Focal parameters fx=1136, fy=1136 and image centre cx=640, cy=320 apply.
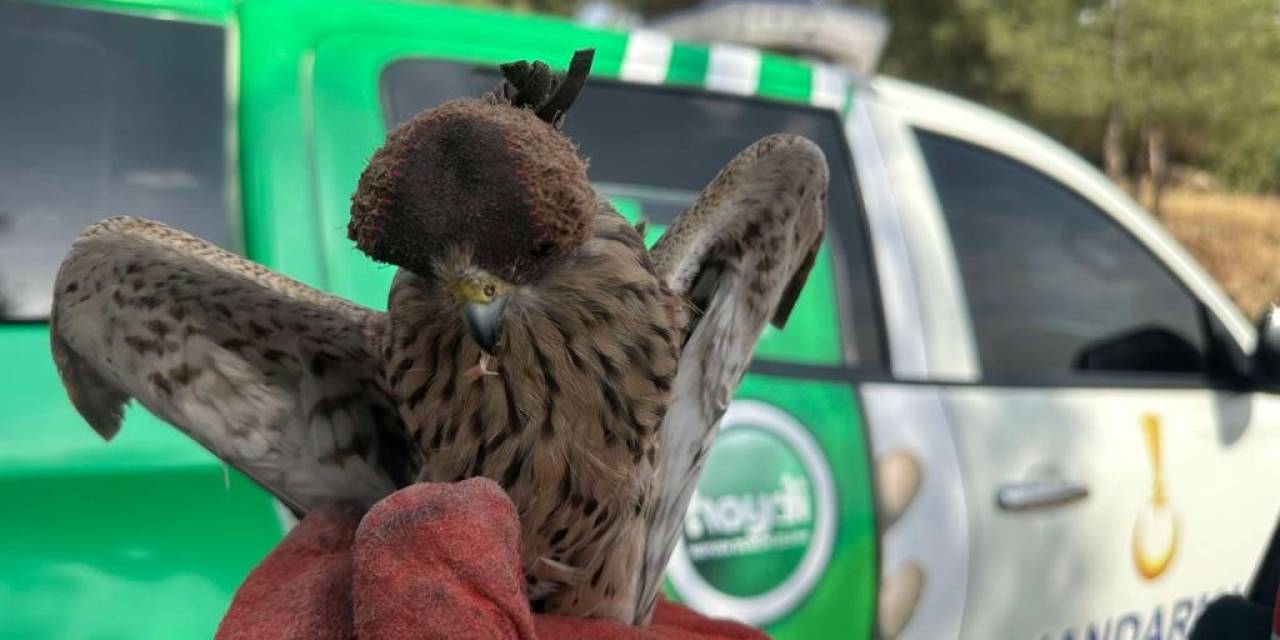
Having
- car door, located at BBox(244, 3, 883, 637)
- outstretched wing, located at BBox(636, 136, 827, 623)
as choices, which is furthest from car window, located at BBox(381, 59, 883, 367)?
outstretched wing, located at BBox(636, 136, 827, 623)

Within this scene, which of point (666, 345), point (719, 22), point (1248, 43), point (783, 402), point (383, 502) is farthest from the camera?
point (1248, 43)

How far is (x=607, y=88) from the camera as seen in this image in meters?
2.30

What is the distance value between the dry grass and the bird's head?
15698mm

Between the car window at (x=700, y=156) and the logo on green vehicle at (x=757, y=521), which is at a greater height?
the car window at (x=700, y=156)

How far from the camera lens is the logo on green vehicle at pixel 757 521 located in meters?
2.10

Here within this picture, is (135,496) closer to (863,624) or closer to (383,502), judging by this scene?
(383,502)

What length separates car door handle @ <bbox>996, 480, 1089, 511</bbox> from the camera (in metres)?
2.49

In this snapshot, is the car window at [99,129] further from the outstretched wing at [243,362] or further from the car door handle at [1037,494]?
the car door handle at [1037,494]

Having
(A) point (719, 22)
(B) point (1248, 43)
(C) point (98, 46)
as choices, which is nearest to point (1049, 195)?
(A) point (719, 22)

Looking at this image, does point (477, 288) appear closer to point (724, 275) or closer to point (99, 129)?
point (724, 275)

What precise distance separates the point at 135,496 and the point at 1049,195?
2.27m

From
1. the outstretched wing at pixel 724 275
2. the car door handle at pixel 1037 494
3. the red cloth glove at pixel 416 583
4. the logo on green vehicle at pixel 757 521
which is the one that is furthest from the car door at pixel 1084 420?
the red cloth glove at pixel 416 583

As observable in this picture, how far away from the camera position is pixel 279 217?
1.86m

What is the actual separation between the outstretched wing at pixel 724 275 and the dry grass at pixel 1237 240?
592 inches
